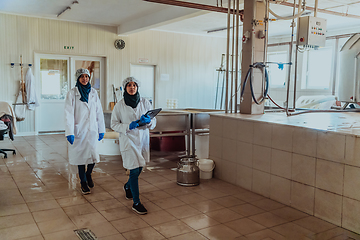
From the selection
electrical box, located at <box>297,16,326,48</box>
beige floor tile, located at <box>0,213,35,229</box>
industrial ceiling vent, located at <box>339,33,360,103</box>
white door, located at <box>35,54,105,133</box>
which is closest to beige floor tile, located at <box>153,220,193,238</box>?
beige floor tile, located at <box>0,213,35,229</box>

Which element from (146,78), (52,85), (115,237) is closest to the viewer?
(115,237)

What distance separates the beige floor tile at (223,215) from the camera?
119 inches

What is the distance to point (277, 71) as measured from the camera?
1047 cm

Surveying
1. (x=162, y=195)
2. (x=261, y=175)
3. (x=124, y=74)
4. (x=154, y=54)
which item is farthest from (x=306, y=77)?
(x=162, y=195)

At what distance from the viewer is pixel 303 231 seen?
279 centimetres

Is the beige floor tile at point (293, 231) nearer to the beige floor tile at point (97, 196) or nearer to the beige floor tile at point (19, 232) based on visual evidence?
the beige floor tile at point (97, 196)

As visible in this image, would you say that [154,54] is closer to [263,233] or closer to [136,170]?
[136,170]

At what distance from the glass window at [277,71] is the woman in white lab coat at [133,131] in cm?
794

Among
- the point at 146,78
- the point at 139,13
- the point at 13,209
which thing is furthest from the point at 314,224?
the point at 146,78

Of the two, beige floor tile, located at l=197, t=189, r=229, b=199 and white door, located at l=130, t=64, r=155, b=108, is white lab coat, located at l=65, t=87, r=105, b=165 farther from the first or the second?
white door, located at l=130, t=64, r=155, b=108

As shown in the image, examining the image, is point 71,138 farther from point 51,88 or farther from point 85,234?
point 51,88

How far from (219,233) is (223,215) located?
405mm

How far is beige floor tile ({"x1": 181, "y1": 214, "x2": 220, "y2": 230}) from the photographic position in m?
2.89

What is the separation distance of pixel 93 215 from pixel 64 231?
385 millimetres
